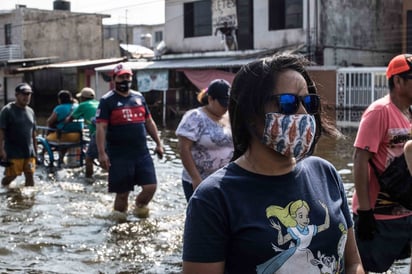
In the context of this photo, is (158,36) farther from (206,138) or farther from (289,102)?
(289,102)

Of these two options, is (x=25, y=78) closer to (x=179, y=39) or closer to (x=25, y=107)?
(x=179, y=39)

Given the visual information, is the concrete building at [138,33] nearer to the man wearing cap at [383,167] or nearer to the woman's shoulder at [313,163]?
the man wearing cap at [383,167]

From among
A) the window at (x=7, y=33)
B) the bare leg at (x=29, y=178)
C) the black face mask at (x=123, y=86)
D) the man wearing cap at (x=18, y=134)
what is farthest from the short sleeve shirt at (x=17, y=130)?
the window at (x=7, y=33)

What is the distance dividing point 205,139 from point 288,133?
11.4ft

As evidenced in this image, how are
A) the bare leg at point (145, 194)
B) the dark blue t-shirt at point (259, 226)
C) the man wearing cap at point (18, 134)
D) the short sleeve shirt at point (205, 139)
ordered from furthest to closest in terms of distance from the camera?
the man wearing cap at point (18, 134) < the bare leg at point (145, 194) < the short sleeve shirt at point (205, 139) < the dark blue t-shirt at point (259, 226)

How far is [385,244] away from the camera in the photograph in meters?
4.19

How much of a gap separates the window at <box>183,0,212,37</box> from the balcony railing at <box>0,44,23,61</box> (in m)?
15.7

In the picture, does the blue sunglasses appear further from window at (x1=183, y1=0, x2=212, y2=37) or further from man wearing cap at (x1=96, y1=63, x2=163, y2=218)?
window at (x1=183, y1=0, x2=212, y2=37)

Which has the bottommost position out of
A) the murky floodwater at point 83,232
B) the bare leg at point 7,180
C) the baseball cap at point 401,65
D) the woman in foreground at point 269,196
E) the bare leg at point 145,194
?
the murky floodwater at point 83,232

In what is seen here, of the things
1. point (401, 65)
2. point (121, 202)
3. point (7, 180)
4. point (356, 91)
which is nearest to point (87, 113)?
point (7, 180)

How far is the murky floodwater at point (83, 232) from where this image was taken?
19.7 ft

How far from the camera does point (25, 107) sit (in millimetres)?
9969

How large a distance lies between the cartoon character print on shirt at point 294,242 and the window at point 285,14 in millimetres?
22187

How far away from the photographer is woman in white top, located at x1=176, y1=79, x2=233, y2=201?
555cm
